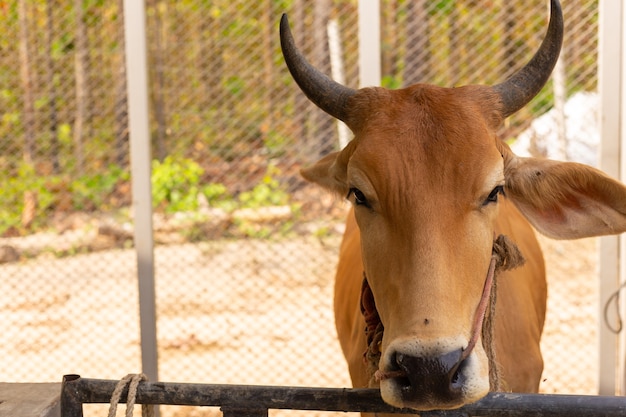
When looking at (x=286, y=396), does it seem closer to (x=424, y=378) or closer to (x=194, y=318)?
(x=424, y=378)

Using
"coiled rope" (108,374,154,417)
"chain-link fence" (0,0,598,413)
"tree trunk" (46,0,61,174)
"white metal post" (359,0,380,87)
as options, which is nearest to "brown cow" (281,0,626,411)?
"coiled rope" (108,374,154,417)

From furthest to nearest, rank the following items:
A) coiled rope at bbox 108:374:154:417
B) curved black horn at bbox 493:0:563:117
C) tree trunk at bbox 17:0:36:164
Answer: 1. tree trunk at bbox 17:0:36:164
2. curved black horn at bbox 493:0:563:117
3. coiled rope at bbox 108:374:154:417

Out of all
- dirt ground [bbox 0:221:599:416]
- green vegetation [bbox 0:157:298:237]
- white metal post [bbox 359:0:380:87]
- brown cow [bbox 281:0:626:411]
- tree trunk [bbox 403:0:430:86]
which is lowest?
dirt ground [bbox 0:221:599:416]

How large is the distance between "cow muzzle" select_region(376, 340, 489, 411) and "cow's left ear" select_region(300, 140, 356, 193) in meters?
0.93

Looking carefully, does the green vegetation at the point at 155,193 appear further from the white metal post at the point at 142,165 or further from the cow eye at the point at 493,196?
the cow eye at the point at 493,196

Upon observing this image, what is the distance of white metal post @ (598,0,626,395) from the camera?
4.44 meters

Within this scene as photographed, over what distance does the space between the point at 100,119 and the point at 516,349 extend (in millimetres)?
5752

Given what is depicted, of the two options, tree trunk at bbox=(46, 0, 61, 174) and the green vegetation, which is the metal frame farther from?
tree trunk at bbox=(46, 0, 61, 174)

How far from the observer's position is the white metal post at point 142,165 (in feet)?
14.9

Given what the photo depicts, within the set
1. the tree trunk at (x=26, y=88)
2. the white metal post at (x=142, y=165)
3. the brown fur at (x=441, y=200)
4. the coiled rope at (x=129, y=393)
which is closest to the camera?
the coiled rope at (x=129, y=393)

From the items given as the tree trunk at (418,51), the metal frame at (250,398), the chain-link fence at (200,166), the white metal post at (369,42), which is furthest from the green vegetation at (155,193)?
the metal frame at (250,398)

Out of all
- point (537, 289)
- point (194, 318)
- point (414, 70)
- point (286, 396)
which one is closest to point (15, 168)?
point (194, 318)

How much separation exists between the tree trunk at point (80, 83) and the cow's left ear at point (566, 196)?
521 cm

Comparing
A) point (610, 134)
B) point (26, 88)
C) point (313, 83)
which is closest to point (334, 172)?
point (313, 83)
